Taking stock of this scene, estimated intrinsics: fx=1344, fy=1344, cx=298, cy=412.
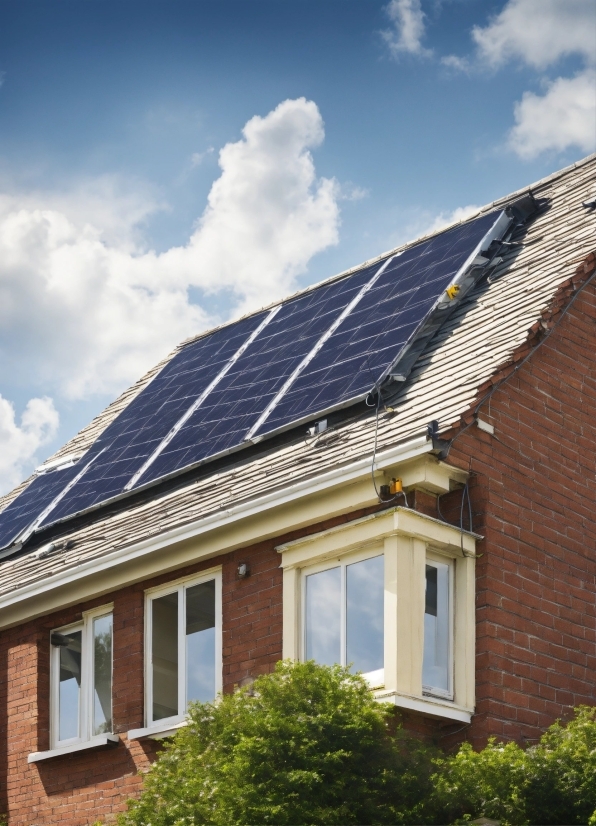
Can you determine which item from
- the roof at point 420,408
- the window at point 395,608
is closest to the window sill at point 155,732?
the window at point 395,608

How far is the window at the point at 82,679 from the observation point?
49.5 feet

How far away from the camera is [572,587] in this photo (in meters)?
13.6

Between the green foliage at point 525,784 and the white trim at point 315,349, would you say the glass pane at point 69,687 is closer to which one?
the white trim at point 315,349

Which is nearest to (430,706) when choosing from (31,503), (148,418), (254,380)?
(254,380)

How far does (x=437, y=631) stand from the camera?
12422 mm

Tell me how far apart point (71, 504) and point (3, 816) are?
3.77m

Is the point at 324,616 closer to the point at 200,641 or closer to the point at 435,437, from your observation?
the point at 200,641

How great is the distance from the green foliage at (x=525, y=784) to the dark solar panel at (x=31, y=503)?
8.22 meters

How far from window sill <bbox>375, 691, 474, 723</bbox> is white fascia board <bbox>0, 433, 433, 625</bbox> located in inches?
80.4

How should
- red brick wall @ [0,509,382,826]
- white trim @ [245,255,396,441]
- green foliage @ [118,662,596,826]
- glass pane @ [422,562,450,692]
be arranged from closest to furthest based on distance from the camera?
green foliage @ [118,662,596,826] → glass pane @ [422,562,450,692] → red brick wall @ [0,509,382,826] → white trim @ [245,255,396,441]

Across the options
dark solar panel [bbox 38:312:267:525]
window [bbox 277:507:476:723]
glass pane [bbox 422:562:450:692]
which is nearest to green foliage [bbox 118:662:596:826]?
window [bbox 277:507:476:723]

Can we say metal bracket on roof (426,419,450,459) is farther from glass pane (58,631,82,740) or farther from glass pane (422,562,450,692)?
glass pane (58,631,82,740)

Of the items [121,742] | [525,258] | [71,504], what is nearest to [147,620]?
[121,742]

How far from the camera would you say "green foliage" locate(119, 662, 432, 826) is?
33.9 feet
